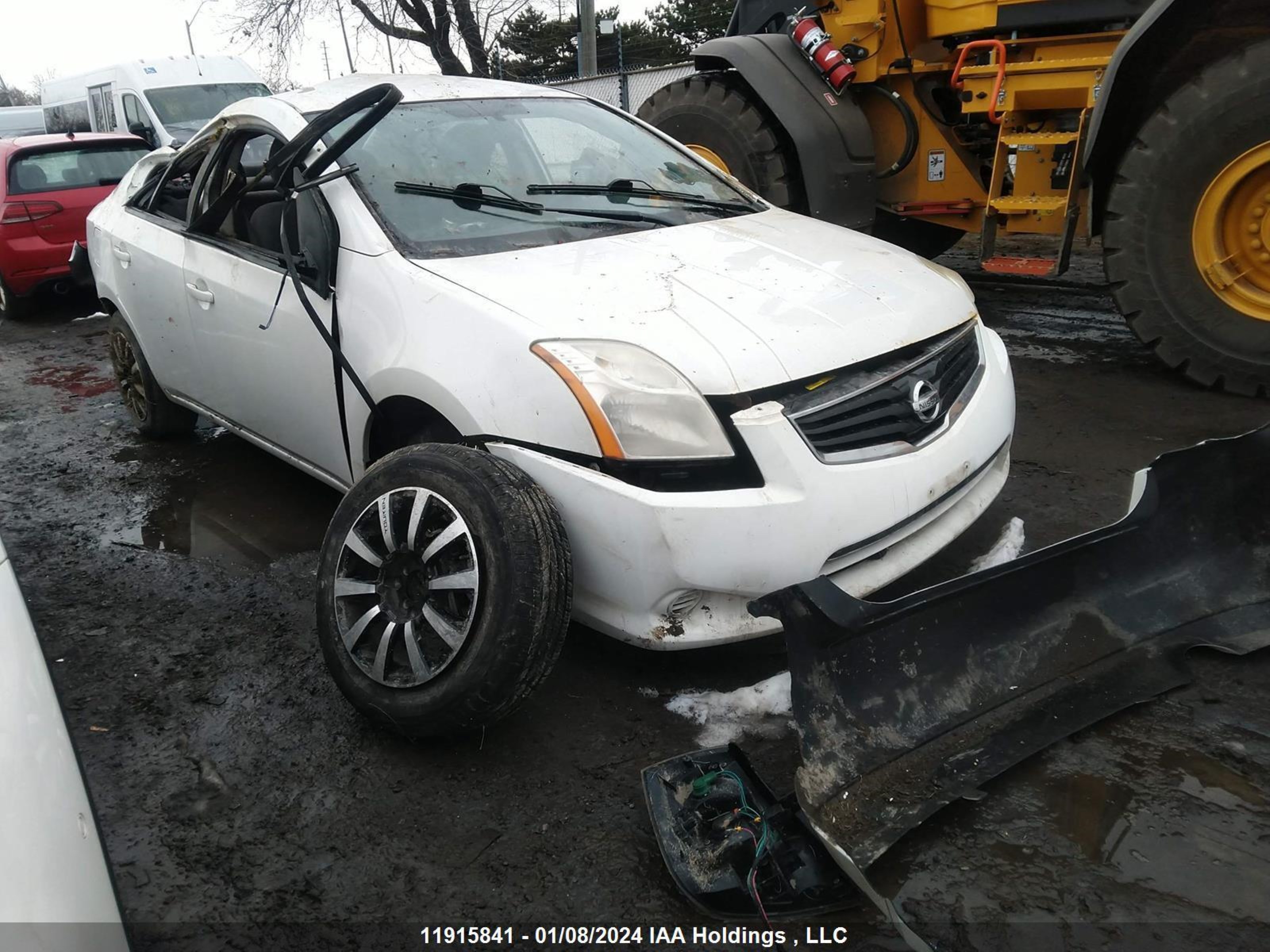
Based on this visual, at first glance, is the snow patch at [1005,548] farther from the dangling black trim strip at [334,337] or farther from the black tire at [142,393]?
the black tire at [142,393]

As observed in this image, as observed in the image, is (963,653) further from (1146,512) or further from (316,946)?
(316,946)

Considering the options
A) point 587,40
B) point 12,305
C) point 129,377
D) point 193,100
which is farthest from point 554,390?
point 587,40

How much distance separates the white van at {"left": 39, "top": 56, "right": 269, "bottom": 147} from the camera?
14717 mm

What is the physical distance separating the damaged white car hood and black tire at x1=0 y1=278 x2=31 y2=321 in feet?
27.2

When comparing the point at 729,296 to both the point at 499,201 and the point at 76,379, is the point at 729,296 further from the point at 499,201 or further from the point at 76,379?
the point at 76,379

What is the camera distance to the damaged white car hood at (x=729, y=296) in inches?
102

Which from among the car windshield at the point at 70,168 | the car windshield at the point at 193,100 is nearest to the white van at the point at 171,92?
the car windshield at the point at 193,100

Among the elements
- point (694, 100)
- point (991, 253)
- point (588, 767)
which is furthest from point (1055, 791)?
point (694, 100)

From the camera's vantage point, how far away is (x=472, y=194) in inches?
132

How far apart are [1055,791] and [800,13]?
5.56 metres

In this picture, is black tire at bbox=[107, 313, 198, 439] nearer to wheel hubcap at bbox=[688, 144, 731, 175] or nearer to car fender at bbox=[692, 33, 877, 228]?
wheel hubcap at bbox=[688, 144, 731, 175]

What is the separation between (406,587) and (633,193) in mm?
1813

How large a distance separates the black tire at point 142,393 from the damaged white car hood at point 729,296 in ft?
9.01

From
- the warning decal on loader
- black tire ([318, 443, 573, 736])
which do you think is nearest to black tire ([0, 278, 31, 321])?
the warning decal on loader
